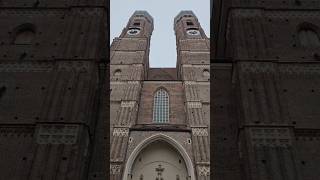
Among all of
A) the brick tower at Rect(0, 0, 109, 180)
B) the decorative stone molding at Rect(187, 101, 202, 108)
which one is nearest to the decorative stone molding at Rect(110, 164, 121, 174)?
the decorative stone molding at Rect(187, 101, 202, 108)

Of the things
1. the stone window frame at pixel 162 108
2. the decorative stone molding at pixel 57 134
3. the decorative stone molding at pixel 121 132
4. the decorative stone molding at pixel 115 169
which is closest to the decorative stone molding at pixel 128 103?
the stone window frame at pixel 162 108

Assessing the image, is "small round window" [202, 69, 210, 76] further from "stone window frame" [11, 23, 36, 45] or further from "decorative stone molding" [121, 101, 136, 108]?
"stone window frame" [11, 23, 36, 45]

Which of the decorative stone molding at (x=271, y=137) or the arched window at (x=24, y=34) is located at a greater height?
the arched window at (x=24, y=34)

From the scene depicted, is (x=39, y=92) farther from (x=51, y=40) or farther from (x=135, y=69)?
(x=135, y=69)

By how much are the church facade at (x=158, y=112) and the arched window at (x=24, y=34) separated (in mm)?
11600

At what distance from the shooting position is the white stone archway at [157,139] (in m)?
27.2

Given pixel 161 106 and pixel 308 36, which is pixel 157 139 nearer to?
pixel 161 106

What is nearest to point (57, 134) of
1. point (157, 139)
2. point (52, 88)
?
point (52, 88)

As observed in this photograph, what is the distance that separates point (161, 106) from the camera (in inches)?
1323

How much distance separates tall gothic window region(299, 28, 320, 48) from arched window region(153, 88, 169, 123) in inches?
657

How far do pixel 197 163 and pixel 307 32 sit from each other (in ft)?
41.1

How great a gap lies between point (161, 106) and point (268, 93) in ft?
63.9

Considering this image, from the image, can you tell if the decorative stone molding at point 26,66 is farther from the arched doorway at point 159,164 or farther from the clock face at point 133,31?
the clock face at point 133,31

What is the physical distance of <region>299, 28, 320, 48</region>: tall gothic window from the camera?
1612 cm
